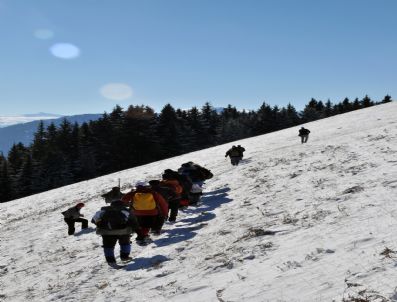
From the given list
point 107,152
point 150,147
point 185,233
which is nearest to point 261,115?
point 150,147

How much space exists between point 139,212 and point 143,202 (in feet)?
1.05

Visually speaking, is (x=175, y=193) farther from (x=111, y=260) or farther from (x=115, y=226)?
(x=111, y=260)

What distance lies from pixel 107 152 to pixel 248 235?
262ft

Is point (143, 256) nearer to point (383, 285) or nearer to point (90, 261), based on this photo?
point (90, 261)

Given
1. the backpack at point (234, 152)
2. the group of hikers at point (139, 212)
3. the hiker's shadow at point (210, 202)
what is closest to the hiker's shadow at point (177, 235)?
the group of hikers at point (139, 212)

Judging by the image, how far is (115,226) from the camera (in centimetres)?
1037

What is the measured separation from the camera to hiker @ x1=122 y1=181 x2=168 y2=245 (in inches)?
467

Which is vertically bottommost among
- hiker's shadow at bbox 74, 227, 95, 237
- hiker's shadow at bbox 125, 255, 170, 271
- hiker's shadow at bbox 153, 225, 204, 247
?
hiker's shadow at bbox 74, 227, 95, 237

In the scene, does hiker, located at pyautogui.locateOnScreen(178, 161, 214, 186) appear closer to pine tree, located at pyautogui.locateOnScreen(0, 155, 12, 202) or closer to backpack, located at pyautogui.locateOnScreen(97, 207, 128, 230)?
backpack, located at pyautogui.locateOnScreen(97, 207, 128, 230)

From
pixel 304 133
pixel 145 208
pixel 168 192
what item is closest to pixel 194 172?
pixel 168 192

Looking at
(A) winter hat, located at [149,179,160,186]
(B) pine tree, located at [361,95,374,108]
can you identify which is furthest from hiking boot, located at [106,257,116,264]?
(B) pine tree, located at [361,95,374,108]

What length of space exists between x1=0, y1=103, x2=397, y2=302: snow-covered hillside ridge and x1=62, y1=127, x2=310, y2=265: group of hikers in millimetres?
390

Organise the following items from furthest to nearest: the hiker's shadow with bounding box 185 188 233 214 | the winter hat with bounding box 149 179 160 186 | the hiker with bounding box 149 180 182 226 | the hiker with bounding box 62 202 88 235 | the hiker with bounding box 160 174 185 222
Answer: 1. the hiker with bounding box 62 202 88 235
2. the hiker's shadow with bounding box 185 188 233 214
3. the hiker with bounding box 160 174 185 222
4. the hiker with bounding box 149 180 182 226
5. the winter hat with bounding box 149 179 160 186

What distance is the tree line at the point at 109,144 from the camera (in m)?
79.7
